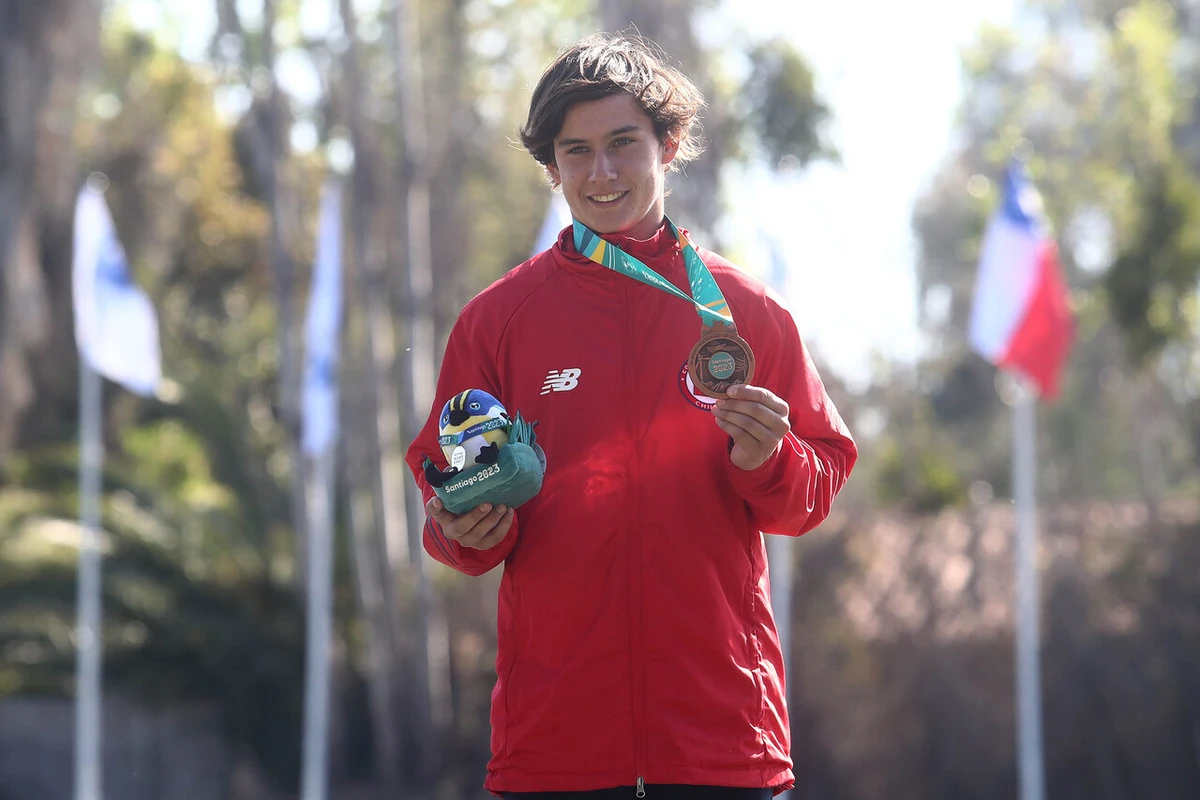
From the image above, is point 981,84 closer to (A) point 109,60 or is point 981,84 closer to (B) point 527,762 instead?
(A) point 109,60

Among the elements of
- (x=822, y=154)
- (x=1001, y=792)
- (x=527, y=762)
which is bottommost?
(x=1001, y=792)

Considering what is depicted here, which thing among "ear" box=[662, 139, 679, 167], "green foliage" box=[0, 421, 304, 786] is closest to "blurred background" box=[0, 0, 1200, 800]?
"green foliage" box=[0, 421, 304, 786]

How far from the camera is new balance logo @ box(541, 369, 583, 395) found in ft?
8.50

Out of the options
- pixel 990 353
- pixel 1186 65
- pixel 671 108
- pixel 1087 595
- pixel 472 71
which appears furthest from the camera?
pixel 1186 65

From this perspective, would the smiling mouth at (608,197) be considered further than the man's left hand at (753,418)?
Yes

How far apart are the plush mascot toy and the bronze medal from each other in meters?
0.30

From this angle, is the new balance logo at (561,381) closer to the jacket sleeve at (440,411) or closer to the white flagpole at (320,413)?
the jacket sleeve at (440,411)

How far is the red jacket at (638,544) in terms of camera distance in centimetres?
247

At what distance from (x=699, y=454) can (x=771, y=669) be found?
1.27 feet

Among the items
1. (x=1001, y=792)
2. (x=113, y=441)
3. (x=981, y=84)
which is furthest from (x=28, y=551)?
(x=981, y=84)

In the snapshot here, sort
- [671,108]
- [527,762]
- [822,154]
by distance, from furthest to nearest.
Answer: [822,154] → [671,108] → [527,762]

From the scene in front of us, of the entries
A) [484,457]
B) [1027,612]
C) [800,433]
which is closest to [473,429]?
[484,457]

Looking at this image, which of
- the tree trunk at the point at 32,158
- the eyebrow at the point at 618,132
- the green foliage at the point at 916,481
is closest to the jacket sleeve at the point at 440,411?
the eyebrow at the point at 618,132

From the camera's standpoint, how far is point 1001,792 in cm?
1405
